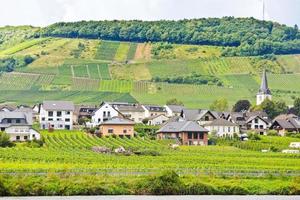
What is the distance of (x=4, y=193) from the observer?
156ft

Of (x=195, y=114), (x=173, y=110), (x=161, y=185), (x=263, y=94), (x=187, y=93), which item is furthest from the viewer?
(x=187, y=93)

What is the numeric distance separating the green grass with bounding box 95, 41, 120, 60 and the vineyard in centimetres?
8263

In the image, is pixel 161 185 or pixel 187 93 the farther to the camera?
pixel 187 93

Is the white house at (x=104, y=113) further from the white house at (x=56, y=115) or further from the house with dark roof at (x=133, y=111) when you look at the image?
the house with dark roof at (x=133, y=111)

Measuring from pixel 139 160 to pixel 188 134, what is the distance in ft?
78.6

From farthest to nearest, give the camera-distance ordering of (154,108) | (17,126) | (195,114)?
(154,108)
(195,114)
(17,126)

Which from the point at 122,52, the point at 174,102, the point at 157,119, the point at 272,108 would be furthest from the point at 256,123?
the point at 122,52

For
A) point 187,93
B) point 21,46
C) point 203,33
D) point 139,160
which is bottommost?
point 139,160

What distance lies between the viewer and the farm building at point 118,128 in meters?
91.5

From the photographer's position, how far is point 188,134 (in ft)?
289

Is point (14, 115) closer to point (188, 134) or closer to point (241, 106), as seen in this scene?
point (188, 134)

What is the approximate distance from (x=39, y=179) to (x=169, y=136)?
40.0 metres

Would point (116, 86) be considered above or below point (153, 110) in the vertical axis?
above

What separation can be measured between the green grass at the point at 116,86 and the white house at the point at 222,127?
42062mm
